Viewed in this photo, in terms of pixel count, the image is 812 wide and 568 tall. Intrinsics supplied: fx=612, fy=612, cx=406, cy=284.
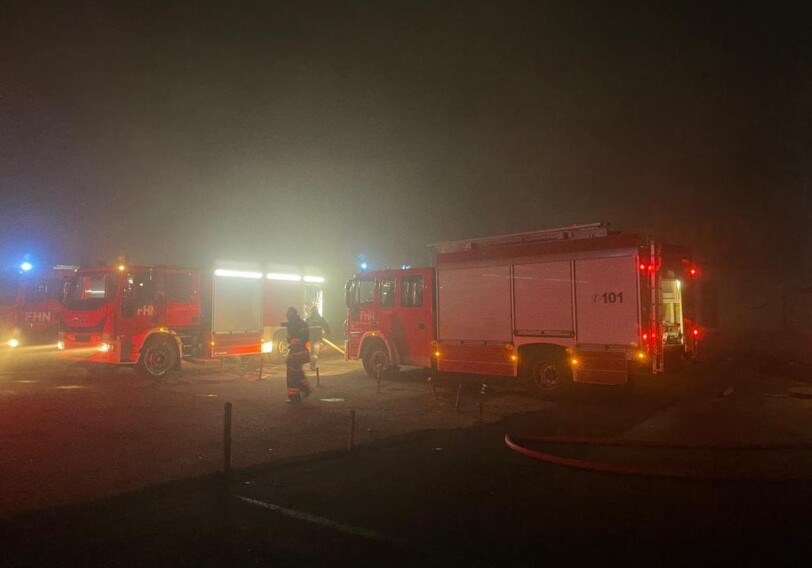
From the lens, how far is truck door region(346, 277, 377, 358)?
50.8ft

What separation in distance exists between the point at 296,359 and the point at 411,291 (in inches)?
153

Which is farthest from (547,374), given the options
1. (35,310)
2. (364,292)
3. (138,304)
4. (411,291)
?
(35,310)

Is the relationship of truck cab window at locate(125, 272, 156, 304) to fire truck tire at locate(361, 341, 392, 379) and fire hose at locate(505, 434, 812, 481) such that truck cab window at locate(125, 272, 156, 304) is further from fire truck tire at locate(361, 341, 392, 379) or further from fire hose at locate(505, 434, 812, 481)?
fire hose at locate(505, 434, 812, 481)

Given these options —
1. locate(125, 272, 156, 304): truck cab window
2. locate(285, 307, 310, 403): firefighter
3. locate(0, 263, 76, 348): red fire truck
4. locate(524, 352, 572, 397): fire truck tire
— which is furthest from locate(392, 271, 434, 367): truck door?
locate(0, 263, 76, 348): red fire truck

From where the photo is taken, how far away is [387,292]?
15.1 m

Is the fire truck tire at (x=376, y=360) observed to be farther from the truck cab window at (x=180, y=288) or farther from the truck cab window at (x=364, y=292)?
the truck cab window at (x=180, y=288)

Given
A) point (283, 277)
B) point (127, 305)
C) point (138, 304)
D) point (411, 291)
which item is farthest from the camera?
point (283, 277)

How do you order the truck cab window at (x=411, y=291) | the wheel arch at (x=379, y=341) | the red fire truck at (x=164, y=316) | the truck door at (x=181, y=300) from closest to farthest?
the truck cab window at (x=411, y=291), the wheel arch at (x=379, y=341), the red fire truck at (x=164, y=316), the truck door at (x=181, y=300)

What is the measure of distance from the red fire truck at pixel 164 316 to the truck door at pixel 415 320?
5584 millimetres

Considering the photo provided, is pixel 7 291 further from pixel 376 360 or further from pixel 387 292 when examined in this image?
pixel 387 292

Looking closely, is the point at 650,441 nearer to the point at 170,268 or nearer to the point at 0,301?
the point at 170,268

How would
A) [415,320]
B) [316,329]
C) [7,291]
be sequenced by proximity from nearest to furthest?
[415,320]
[316,329]
[7,291]

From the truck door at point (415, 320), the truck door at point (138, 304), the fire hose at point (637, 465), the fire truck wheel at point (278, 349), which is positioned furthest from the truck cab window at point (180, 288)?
the fire hose at point (637, 465)

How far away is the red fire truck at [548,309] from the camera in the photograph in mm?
10859
